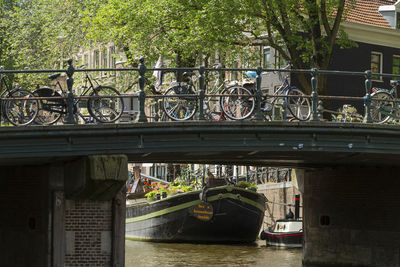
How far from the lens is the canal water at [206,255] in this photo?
76.3 ft

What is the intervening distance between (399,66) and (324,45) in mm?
14113

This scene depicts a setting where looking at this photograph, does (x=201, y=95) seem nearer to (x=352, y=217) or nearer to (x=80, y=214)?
(x=80, y=214)

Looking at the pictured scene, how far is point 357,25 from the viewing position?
36781mm

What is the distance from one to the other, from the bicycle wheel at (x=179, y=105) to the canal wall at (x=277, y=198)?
16.2 metres

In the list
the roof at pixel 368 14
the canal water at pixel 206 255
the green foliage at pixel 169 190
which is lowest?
the canal water at pixel 206 255

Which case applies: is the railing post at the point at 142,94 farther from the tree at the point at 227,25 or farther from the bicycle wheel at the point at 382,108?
the tree at the point at 227,25

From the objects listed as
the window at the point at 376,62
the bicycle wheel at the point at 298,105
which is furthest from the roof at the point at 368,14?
the bicycle wheel at the point at 298,105

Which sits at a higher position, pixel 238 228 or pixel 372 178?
pixel 372 178

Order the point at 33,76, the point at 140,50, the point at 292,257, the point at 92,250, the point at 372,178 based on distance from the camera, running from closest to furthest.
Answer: the point at 92,250, the point at 372,178, the point at 292,257, the point at 140,50, the point at 33,76

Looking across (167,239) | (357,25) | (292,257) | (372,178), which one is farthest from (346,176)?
(357,25)

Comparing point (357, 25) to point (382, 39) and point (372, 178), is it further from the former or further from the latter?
point (372, 178)

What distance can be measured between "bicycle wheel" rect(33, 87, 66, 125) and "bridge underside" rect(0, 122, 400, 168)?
64 centimetres

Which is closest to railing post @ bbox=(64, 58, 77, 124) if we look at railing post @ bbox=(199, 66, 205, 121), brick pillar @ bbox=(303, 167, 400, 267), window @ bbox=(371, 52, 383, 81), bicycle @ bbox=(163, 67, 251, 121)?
bicycle @ bbox=(163, 67, 251, 121)

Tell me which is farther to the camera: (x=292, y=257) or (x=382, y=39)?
(x=382, y=39)
